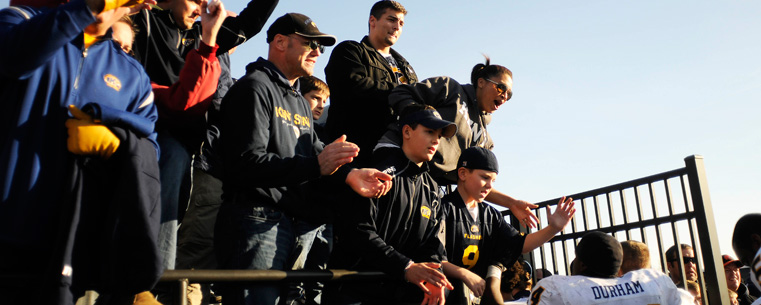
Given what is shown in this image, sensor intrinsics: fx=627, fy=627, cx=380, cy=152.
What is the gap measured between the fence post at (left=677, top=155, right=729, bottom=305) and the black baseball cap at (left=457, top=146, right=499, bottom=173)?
5.39ft

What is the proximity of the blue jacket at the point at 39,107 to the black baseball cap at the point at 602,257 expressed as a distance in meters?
3.38

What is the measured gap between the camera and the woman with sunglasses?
16.6 ft

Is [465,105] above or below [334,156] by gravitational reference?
below

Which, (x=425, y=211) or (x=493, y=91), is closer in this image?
(x=425, y=211)

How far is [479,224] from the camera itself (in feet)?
16.1

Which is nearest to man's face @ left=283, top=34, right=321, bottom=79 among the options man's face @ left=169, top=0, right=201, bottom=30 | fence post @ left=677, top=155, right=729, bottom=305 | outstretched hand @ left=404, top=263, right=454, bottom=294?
man's face @ left=169, top=0, right=201, bottom=30

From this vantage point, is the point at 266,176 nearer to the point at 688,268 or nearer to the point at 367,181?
the point at 367,181

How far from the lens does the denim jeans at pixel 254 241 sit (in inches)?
125

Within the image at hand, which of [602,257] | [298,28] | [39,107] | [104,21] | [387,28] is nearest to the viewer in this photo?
[39,107]

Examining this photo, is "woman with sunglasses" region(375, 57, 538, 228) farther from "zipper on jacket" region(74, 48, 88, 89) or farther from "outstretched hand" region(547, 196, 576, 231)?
"zipper on jacket" region(74, 48, 88, 89)

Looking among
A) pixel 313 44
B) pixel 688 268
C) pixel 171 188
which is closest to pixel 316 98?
pixel 313 44

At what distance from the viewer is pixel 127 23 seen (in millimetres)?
2859

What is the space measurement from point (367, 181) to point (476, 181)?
1.53 metres

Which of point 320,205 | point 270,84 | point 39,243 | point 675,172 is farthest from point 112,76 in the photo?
point 675,172
